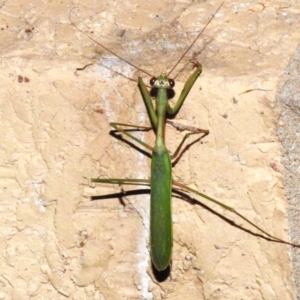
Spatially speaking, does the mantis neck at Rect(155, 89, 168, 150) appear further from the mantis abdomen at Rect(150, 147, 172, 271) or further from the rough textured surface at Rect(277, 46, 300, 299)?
the rough textured surface at Rect(277, 46, 300, 299)

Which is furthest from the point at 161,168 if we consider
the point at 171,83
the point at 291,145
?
the point at 291,145

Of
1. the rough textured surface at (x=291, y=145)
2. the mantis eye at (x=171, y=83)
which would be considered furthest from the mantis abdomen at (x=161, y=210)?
the rough textured surface at (x=291, y=145)

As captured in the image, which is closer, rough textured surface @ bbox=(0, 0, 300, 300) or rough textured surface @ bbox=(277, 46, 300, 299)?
rough textured surface @ bbox=(277, 46, 300, 299)

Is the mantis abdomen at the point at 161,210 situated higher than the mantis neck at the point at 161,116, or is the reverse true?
the mantis neck at the point at 161,116

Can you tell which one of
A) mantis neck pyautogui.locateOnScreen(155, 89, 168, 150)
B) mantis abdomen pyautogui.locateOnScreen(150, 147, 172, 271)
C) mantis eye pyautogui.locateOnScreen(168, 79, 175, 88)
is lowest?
mantis abdomen pyautogui.locateOnScreen(150, 147, 172, 271)

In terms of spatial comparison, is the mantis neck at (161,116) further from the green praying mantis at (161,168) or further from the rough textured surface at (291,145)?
the rough textured surface at (291,145)

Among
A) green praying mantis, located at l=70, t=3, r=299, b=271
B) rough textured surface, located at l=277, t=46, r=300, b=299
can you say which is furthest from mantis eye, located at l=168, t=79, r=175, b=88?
rough textured surface, located at l=277, t=46, r=300, b=299
